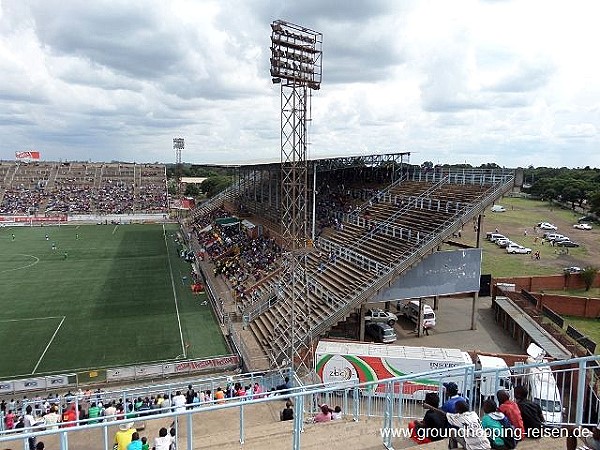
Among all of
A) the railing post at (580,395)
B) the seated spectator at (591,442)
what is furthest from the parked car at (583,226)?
the seated spectator at (591,442)

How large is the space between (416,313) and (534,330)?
555 cm

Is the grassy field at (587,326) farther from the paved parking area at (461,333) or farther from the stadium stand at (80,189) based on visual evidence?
the stadium stand at (80,189)

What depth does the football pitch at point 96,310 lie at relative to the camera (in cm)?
2173

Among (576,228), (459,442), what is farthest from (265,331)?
(576,228)

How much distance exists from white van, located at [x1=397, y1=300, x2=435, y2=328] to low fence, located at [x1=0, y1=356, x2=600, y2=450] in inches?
340

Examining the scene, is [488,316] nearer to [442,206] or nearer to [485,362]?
[442,206]

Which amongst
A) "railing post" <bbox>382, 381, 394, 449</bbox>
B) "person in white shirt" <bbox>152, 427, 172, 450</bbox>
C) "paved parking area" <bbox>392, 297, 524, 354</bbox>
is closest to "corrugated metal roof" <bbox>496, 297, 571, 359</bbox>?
"paved parking area" <bbox>392, 297, 524, 354</bbox>

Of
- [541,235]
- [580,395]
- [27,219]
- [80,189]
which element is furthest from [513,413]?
[80,189]

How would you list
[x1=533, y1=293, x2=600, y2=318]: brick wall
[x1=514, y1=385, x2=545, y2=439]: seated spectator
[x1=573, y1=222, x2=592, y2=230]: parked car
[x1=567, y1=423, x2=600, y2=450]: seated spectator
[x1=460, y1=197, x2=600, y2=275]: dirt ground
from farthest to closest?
[x1=573, y1=222, x2=592, y2=230]: parked car < [x1=460, y1=197, x2=600, y2=275]: dirt ground < [x1=533, y1=293, x2=600, y2=318]: brick wall < [x1=514, y1=385, x2=545, y2=439]: seated spectator < [x1=567, y1=423, x2=600, y2=450]: seated spectator

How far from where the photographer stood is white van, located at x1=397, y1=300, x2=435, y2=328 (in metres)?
23.3

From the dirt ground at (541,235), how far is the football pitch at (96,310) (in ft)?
56.3

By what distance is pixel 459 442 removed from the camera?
234 inches

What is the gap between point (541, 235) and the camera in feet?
189

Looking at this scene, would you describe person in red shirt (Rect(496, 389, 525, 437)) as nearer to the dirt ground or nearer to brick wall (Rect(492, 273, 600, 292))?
the dirt ground
